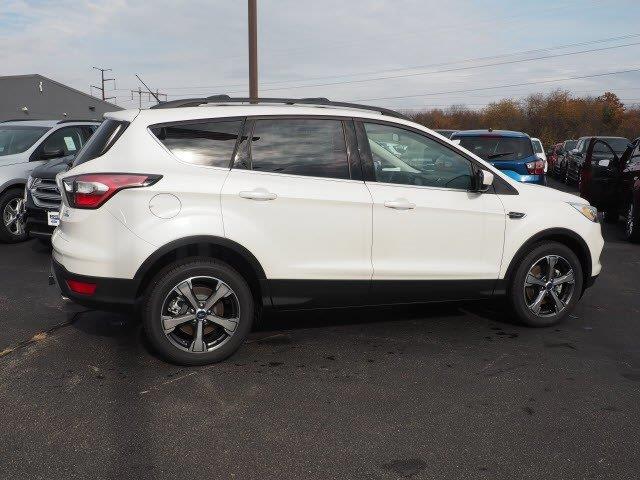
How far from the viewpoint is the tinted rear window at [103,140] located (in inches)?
162

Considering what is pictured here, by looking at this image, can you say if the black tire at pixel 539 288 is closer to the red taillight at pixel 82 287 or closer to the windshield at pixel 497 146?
the red taillight at pixel 82 287

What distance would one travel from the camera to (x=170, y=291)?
404 centimetres

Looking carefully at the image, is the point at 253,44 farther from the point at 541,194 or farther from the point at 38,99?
the point at 38,99

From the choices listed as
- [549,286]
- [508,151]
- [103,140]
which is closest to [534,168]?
[508,151]

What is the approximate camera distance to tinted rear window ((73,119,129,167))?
4117 millimetres

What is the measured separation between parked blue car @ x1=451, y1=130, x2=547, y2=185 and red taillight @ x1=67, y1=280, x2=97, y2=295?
24.5 feet

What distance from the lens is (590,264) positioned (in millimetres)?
5207

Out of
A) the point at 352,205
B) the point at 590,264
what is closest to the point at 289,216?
the point at 352,205

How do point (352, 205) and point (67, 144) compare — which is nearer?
point (352, 205)

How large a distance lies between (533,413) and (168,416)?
213 centimetres

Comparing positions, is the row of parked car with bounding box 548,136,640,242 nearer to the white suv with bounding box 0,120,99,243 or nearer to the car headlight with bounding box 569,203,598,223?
the car headlight with bounding box 569,203,598,223

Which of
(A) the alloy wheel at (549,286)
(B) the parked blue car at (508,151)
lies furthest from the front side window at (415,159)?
(B) the parked blue car at (508,151)

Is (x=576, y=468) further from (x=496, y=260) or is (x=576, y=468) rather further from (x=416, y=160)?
(x=416, y=160)

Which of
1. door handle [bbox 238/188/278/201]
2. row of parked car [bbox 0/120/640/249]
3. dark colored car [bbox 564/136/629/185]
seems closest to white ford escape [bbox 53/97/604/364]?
door handle [bbox 238/188/278/201]
